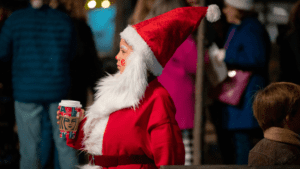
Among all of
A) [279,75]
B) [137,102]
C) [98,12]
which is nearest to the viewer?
[137,102]

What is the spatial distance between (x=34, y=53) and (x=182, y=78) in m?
1.15

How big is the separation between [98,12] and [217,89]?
47.5 inches

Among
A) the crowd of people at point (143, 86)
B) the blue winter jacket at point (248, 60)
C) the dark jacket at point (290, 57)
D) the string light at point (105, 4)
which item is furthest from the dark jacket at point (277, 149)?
the string light at point (105, 4)


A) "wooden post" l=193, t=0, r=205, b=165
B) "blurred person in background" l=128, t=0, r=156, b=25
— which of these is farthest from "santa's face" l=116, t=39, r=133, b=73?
"wooden post" l=193, t=0, r=205, b=165

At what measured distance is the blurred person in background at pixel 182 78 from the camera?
263 cm

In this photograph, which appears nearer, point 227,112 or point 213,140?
point 227,112

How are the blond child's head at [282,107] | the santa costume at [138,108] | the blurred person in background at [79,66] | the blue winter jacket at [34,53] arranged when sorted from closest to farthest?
the santa costume at [138,108]
the blond child's head at [282,107]
the blue winter jacket at [34,53]
the blurred person in background at [79,66]

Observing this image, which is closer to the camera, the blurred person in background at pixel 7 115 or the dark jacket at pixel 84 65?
the blurred person in background at pixel 7 115

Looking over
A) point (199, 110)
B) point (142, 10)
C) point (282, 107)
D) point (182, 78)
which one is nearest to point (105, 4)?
point (142, 10)

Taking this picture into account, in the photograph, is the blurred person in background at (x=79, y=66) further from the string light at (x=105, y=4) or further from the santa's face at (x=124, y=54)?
the santa's face at (x=124, y=54)

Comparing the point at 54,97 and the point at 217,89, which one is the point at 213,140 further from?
the point at 54,97

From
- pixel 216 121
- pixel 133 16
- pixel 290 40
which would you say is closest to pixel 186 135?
pixel 216 121

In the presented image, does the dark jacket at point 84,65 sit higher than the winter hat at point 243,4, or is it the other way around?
the winter hat at point 243,4

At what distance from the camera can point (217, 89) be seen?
2.89 metres
